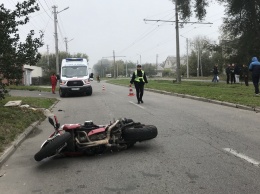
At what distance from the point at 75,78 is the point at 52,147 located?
1912cm

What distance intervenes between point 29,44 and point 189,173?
308 inches

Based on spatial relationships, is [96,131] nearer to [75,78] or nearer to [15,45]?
[15,45]

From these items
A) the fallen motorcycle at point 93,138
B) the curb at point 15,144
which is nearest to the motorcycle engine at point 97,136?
the fallen motorcycle at point 93,138

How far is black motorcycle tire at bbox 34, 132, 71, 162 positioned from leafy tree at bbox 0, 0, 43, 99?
17.2ft

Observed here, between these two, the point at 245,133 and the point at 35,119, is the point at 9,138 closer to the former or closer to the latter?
the point at 35,119

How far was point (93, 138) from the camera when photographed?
6863 mm

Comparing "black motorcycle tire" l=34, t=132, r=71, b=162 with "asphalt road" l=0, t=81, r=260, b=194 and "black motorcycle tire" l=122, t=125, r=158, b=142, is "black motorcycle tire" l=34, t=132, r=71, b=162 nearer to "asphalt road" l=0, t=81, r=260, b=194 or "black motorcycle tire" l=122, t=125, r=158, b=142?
"asphalt road" l=0, t=81, r=260, b=194

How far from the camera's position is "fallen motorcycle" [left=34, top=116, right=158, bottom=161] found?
642 cm

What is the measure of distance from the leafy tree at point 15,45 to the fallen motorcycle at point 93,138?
15.6 ft

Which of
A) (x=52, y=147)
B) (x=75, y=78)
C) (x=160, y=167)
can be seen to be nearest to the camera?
(x=160, y=167)

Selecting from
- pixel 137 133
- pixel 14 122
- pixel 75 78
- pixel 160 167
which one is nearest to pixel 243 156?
pixel 160 167

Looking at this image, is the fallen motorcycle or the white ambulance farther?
the white ambulance

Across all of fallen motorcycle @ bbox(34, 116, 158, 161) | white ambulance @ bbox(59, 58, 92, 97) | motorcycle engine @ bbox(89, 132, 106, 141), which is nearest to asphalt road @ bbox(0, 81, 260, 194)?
fallen motorcycle @ bbox(34, 116, 158, 161)

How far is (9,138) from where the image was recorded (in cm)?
834
